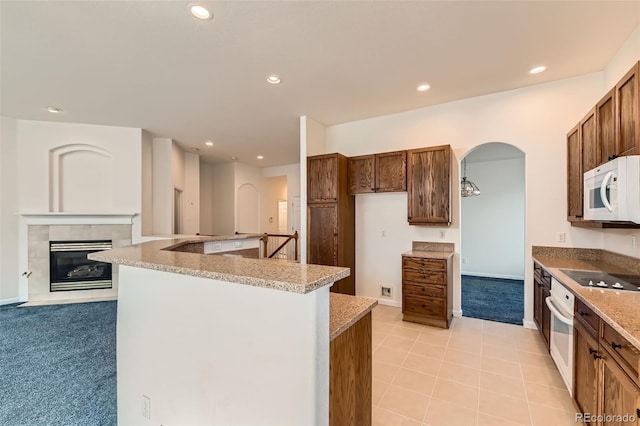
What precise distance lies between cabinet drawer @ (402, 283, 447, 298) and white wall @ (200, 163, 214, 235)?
21.3ft

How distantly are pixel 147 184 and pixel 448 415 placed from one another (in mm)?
5706

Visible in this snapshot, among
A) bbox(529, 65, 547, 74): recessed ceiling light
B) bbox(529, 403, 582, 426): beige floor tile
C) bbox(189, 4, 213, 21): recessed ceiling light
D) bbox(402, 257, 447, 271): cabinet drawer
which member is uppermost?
bbox(529, 65, 547, 74): recessed ceiling light

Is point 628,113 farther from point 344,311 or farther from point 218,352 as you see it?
point 218,352

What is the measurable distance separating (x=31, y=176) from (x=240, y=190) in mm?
4346

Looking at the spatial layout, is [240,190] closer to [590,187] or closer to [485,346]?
[485,346]

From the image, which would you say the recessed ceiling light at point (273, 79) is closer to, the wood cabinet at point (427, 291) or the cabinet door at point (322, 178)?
the cabinet door at point (322, 178)

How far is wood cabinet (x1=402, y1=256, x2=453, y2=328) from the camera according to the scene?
11.2ft

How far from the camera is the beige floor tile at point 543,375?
2305mm

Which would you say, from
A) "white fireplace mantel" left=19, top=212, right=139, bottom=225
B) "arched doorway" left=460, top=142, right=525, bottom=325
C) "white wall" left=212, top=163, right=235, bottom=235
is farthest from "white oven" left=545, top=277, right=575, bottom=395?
"white wall" left=212, top=163, right=235, bottom=235

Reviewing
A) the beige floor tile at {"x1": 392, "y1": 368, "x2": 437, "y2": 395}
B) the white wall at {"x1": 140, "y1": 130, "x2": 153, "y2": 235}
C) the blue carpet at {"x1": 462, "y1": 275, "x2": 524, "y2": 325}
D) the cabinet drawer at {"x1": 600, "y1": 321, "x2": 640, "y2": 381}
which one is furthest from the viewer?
the white wall at {"x1": 140, "y1": 130, "x2": 153, "y2": 235}

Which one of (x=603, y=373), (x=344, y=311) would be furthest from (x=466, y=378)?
(x=344, y=311)

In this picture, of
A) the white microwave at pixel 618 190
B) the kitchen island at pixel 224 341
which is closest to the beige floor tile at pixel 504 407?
the kitchen island at pixel 224 341

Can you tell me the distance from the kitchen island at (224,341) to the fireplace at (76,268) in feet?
13.3

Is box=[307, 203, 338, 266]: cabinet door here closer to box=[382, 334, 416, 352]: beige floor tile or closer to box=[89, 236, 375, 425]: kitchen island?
box=[382, 334, 416, 352]: beige floor tile
